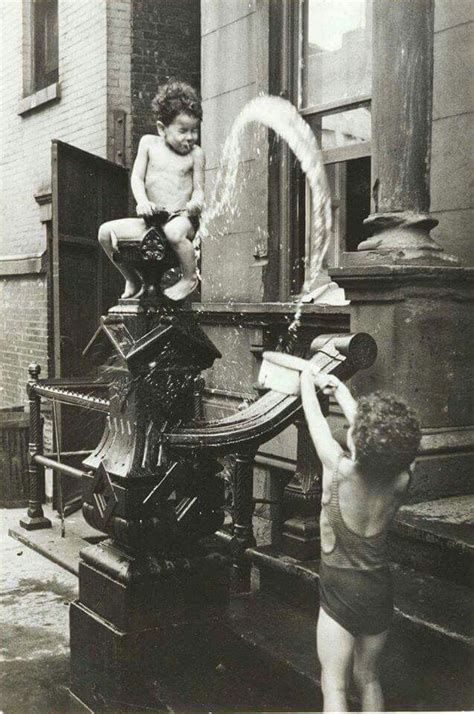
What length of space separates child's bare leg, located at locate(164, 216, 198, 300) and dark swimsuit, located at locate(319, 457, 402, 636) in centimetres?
132

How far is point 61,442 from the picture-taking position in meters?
7.94

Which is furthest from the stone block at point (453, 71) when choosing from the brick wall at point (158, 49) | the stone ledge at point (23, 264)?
the stone ledge at point (23, 264)

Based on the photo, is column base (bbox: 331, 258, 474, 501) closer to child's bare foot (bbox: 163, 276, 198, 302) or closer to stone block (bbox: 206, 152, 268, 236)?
child's bare foot (bbox: 163, 276, 198, 302)

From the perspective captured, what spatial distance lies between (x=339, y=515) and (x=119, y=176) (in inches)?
288

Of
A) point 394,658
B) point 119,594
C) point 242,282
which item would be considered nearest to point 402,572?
point 394,658

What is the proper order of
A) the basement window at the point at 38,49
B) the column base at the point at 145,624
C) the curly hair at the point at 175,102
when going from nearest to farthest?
the column base at the point at 145,624 → the curly hair at the point at 175,102 → the basement window at the point at 38,49

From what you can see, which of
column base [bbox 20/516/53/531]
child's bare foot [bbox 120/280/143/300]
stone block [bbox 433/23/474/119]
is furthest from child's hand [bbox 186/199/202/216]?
column base [bbox 20/516/53/531]

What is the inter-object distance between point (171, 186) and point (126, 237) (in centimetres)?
134

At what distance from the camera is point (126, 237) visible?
10.5 ft

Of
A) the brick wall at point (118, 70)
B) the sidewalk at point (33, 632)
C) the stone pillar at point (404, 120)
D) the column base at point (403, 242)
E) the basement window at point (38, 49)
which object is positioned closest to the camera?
the sidewalk at point (33, 632)

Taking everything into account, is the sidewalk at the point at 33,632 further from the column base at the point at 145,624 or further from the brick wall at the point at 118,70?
the brick wall at the point at 118,70

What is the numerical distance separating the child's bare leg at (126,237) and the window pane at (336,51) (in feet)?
7.95

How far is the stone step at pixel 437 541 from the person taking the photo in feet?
10.3

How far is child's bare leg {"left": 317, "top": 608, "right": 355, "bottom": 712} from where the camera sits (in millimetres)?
2195
